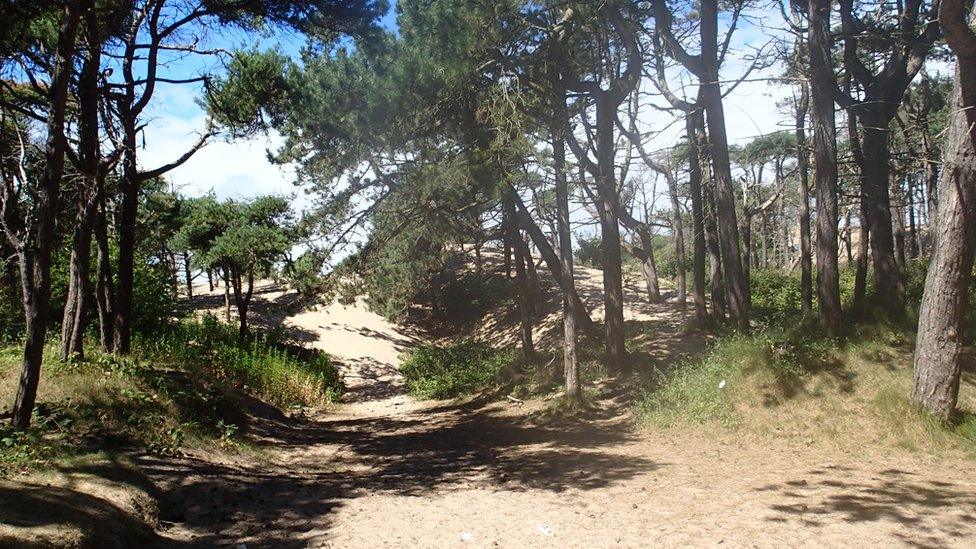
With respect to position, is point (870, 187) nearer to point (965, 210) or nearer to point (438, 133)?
point (965, 210)

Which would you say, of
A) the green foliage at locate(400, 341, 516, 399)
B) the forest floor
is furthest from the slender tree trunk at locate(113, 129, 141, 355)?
the green foliage at locate(400, 341, 516, 399)

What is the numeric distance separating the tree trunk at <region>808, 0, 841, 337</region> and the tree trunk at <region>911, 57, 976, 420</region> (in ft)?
6.68

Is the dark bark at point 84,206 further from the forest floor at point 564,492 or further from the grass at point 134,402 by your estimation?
the forest floor at point 564,492

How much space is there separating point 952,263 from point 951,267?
0.05 meters

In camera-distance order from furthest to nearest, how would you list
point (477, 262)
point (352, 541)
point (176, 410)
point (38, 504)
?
1. point (477, 262)
2. point (176, 410)
3. point (352, 541)
4. point (38, 504)

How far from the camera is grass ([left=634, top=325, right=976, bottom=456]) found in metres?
7.41

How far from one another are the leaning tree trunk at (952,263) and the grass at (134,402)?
350 inches

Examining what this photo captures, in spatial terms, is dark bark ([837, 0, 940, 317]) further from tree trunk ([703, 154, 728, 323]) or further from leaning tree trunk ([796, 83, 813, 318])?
tree trunk ([703, 154, 728, 323])

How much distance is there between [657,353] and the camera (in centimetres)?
1338

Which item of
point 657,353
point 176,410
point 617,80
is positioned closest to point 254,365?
point 176,410

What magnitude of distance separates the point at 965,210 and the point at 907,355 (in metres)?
2.62

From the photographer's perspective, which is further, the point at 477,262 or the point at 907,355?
the point at 477,262

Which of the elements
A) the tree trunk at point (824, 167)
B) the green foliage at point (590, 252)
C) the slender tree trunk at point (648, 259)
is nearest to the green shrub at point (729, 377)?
the tree trunk at point (824, 167)

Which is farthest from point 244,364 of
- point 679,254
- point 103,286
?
point 679,254
